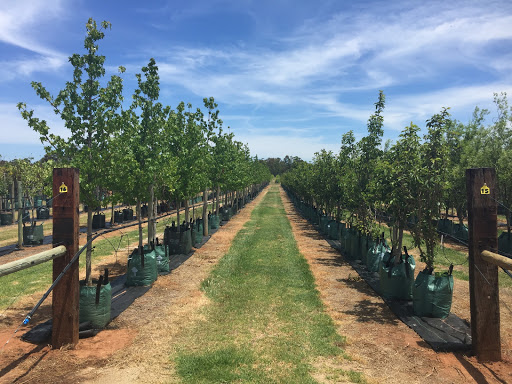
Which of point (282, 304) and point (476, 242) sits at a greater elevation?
point (476, 242)

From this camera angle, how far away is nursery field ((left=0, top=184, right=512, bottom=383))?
519 centimetres

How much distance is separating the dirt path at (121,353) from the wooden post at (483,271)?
15.9ft

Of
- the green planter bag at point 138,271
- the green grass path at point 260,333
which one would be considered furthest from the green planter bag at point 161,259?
the green grass path at point 260,333

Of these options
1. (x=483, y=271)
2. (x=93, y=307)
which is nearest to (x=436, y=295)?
(x=483, y=271)

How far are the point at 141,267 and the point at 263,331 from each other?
447 cm

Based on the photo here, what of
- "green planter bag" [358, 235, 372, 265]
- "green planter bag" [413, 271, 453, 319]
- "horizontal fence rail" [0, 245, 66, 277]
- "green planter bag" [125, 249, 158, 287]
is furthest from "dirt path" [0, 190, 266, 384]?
"green planter bag" [358, 235, 372, 265]

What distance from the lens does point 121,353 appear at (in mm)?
5898

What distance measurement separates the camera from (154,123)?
35.0ft

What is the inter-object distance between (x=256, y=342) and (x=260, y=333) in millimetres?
395

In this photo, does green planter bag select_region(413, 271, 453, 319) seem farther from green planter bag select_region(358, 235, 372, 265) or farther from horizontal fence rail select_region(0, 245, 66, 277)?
horizontal fence rail select_region(0, 245, 66, 277)

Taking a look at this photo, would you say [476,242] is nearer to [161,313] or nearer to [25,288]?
[161,313]

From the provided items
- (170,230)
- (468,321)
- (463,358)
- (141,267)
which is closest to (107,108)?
(141,267)

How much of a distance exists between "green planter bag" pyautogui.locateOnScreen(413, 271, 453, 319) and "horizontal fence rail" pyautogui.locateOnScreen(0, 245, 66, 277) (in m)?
7.04

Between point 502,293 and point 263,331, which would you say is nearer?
point 263,331
